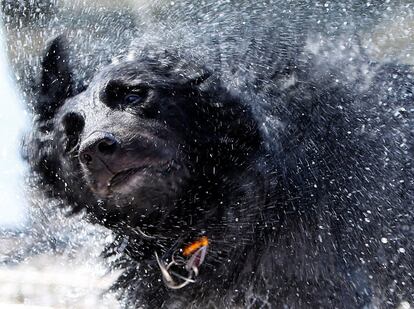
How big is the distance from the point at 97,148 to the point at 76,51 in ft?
3.76

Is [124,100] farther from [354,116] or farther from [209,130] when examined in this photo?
[354,116]

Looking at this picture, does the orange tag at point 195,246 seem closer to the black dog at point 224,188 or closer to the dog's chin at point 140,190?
the black dog at point 224,188

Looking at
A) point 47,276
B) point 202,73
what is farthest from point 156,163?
point 47,276

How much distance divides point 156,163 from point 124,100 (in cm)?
38

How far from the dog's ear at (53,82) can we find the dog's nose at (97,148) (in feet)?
2.16

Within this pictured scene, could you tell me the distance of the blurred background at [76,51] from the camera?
3.57m

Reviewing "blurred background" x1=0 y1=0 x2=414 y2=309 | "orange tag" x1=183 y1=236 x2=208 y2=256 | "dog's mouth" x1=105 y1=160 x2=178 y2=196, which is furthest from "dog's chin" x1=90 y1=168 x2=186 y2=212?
"blurred background" x1=0 y1=0 x2=414 y2=309

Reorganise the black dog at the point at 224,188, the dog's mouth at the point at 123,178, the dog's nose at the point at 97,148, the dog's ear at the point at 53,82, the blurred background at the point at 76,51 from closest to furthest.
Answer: the dog's nose at the point at 97,148
the dog's mouth at the point at 123,178
the black dog at the point at 224,188
the dog's ear at the point at 53,82
the blurred background at the point at 76,51

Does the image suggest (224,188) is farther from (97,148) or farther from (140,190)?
(97,148)

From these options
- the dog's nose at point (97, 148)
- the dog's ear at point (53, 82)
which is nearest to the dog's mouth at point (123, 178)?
the dog's nose at point (97, 148)

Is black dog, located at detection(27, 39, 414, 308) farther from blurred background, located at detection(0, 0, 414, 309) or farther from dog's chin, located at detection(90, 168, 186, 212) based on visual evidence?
blurred background, located at detection(0, 0, 414, 309)

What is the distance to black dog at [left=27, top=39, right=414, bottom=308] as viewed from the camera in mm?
2723

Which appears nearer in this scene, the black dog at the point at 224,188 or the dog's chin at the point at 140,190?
the dog's chin at the point at 140,190

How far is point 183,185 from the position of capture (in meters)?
2.76
